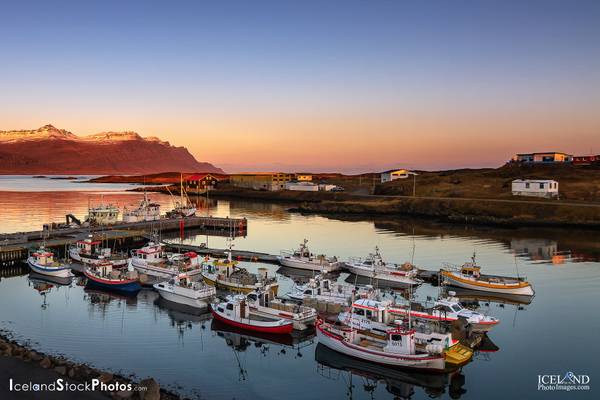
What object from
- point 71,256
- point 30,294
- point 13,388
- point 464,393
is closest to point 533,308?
point 464,393

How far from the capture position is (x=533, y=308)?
35469 millimetres

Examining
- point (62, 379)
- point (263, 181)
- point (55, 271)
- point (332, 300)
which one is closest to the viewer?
point (62, 379)

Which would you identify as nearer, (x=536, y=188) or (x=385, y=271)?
(x=385, y=271)

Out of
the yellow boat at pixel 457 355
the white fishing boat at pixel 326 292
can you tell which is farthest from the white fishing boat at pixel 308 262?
the yellow boat at pixel 457 355

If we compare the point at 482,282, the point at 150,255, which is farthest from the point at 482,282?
the point at 150,255

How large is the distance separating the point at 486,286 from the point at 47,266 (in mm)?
36058

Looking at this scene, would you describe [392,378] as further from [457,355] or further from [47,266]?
[47,266]

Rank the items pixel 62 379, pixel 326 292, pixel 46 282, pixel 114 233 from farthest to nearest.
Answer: pixel 114 233 < pixel 46 282 < pixel 326 292 < pixel 62 379

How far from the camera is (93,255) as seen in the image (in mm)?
46969

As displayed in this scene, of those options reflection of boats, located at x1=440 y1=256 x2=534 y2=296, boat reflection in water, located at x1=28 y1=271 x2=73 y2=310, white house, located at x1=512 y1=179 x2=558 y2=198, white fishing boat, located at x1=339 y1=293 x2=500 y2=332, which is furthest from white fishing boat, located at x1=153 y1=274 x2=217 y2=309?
white house, located at x1=512 y1=179 x2=558 y2=198

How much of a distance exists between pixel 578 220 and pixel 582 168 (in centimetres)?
5731

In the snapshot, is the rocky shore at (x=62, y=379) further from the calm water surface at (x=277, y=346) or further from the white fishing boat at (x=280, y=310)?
the white fishing boat at (x=280, y=310)

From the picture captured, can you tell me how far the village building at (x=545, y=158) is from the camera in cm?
14212

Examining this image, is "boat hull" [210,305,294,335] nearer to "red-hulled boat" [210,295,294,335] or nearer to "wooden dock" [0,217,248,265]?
"red-hulled boat" [210,295,294,335]
